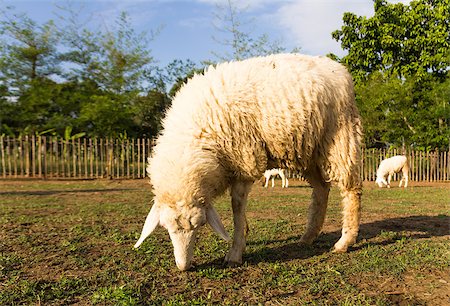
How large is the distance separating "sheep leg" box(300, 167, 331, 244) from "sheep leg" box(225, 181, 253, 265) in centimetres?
114

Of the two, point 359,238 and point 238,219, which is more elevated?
point 238,219

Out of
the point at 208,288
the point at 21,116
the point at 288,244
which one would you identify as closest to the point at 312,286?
the point at 208,288

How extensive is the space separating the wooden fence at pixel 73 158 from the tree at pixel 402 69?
298 cm

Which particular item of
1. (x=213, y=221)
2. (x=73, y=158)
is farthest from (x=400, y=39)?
(x=213, y=221)

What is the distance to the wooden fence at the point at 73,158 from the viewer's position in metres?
16.7

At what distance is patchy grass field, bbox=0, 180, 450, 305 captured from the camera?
10.4ft

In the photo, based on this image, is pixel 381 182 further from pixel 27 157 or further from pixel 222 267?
pixel 27 157

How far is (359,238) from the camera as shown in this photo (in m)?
5.20

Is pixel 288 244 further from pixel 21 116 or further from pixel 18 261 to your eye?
pixel 21 116

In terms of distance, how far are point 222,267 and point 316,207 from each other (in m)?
1.69

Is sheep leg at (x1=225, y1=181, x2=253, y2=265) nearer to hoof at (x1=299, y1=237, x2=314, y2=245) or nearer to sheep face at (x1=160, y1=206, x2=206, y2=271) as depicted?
sheep face at (x1=160, y1=206, x2=206, y2=271)

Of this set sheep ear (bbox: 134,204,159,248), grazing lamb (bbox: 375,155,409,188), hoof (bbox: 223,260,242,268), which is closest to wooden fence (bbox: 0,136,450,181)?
grazing lamb (bbox: 375,155,409,188)

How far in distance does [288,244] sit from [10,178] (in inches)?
602

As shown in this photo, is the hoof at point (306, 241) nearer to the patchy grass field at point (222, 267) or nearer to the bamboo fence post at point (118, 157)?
the patchy grass field at point (222, 267)
